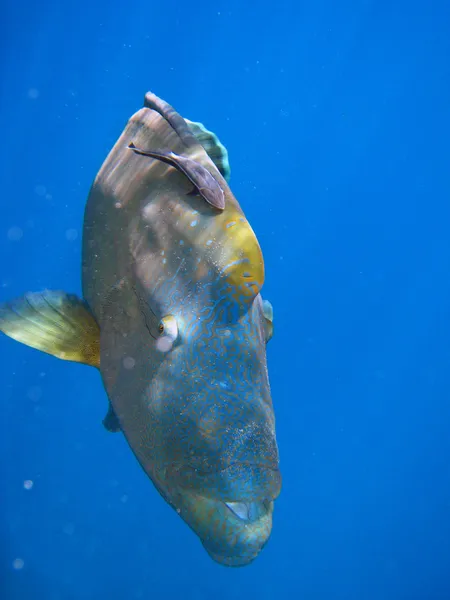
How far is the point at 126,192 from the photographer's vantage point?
2102mm

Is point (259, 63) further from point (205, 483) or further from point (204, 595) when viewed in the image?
point (204, 595)

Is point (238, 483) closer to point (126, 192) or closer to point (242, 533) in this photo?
point (242, 533)

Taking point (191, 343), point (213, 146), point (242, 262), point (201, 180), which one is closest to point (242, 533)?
point (191, 343)

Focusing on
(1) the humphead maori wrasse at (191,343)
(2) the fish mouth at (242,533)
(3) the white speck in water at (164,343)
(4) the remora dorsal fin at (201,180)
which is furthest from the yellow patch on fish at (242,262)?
(2) the fish mouth at (242,533)

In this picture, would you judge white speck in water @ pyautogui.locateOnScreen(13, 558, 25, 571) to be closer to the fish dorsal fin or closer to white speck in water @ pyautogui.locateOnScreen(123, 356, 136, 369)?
white speck in water @ pyautogui.locateOnScreen(123, 356, 136, 369)

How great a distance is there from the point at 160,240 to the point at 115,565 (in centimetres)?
1645

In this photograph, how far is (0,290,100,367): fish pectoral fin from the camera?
86.7 inches

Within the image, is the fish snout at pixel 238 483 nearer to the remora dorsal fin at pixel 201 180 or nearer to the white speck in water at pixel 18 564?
the remora dorsal fin at pixel 201 180

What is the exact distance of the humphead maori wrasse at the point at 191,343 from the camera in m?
1.49

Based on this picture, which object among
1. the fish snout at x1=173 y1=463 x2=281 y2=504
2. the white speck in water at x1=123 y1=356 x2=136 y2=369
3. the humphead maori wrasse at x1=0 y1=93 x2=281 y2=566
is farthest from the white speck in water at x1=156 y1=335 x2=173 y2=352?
the fish snout at x1=173 y1=463 x2=281 y2=504

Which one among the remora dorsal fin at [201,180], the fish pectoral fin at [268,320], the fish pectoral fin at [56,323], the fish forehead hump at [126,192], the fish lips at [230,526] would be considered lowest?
the fish pectoral fin at [56,323]

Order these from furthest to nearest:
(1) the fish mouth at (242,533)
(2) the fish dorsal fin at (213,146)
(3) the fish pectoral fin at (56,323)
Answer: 1. (2) the fish dorsal fin at (213,146)
2. (3) the fish pectoral fin at (56,323)
3. (1) the fish mouth at (242,533)

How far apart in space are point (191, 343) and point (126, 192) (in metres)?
0.89

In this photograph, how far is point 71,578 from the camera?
1474 cm
